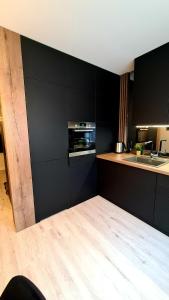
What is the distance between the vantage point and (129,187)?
6.92ft

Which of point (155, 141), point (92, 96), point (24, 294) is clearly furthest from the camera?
point (155, 141)

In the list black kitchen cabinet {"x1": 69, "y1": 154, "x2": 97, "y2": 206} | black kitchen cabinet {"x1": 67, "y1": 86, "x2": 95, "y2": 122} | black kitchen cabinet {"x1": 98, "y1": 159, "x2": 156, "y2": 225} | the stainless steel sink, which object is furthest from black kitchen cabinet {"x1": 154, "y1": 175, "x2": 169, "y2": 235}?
black kitchen cabinet {"x1": 67, "y1": 86, "x2": 95, "y2": 122}

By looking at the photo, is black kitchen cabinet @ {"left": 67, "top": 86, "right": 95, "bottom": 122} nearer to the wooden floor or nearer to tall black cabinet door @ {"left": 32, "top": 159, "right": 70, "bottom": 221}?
tall black cabinet door @ {"left": 32, "top": 159, "right": 70, "bottom": 221}

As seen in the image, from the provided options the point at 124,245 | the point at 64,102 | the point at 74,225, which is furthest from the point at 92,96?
the point at 124,245

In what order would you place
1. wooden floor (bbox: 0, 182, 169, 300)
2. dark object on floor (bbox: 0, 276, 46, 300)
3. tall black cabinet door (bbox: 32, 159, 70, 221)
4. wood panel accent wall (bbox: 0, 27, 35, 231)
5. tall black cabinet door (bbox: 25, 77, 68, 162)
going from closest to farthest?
dark object on floor (bbox: 0, 276, 46, 300)
wooden floor (bbox: 0, 182, 169, 300)
wood panel accent wall (bbox: 0, 27, 35, 231)
tall black cabinet door (bbox: 25, 77, 68, 162)
tall black cabinet door (bbox: 32, 159, 70, 221)

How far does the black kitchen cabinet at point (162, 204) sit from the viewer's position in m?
1.67

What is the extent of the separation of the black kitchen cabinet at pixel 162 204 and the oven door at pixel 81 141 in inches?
46.5

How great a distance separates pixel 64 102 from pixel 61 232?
5.89 feet

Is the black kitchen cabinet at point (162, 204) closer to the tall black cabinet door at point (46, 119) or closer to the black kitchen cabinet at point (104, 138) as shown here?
the black kitchen cabinet at point (104, 138)

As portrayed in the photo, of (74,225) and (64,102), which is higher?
(64,102)

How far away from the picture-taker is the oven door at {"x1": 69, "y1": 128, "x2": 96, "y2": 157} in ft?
7.22

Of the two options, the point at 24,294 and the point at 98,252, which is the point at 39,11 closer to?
the point at 24,294

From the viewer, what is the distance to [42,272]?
1.33 metres

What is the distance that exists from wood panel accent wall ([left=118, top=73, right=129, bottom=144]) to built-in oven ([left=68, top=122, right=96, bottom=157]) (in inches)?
27.2
